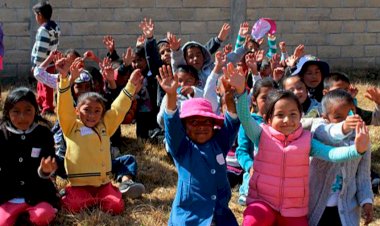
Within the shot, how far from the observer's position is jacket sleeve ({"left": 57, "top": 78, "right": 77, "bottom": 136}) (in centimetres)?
414

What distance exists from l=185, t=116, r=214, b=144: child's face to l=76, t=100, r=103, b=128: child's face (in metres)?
0.98

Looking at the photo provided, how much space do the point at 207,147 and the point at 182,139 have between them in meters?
0.18

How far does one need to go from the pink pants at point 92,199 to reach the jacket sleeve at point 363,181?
1707mm

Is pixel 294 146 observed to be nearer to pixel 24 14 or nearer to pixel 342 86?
pixel 342 86

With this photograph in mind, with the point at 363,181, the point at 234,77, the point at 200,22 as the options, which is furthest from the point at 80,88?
the point at 200,22

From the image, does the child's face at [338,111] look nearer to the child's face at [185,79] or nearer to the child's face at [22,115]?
the child's face at [185,79]

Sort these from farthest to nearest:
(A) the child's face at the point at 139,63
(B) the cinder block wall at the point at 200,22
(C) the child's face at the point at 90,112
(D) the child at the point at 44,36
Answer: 1. (B) the cinder block wall at the point at 200,22
2. (D) the child at the point at 44,36
3. (A) the child's face at the point at 139,63
4. (C) the child's face at the point at 90,112

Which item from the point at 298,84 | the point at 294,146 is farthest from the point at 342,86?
the point at 294,146

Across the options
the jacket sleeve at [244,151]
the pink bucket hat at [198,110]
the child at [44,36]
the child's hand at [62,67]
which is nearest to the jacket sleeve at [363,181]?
the jacket sleeve at [244,151]

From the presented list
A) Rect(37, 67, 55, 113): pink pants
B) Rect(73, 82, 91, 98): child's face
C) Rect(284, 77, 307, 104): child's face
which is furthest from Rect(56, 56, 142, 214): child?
Rect(37, 67, 55, 113): pink pants

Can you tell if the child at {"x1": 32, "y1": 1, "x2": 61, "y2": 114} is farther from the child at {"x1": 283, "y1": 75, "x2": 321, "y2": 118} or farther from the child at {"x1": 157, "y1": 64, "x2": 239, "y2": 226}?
the child at {"x1": 157, "y1": 64, "x2": 239, "y2": 226}

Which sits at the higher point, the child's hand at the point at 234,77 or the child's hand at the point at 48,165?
the child's hand at the point at 234,77

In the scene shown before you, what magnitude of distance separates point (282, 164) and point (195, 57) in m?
2.36

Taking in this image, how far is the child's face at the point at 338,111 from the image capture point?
3826 mm
